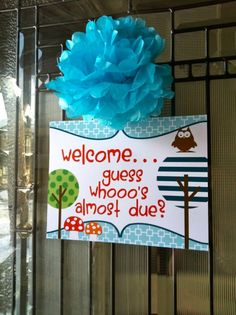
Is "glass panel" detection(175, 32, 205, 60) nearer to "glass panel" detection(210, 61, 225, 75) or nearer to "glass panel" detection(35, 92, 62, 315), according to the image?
"glass panel" detection(210, 61, 225, 75)

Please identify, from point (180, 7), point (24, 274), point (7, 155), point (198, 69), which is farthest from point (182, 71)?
point (24, 274)

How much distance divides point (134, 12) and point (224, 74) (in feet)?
0.90

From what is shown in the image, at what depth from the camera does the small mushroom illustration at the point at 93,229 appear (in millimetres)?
817

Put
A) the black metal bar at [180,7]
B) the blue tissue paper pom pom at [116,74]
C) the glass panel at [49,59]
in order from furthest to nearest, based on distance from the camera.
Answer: the glass panel at [49,59] → the black metal bar at [180,7] → the blue tissue paper pom pom at [116,74]

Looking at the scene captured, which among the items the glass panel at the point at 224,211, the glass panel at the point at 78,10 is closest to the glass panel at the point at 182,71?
the glass panel at the point at 224,211

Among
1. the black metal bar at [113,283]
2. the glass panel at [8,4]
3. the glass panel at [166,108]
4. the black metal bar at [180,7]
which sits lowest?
the black metal bar at [113,283]

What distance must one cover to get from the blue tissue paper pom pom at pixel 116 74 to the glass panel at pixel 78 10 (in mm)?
144

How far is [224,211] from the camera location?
775mm

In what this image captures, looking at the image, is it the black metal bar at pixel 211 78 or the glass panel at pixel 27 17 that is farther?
the glass panel at pixel 27 17

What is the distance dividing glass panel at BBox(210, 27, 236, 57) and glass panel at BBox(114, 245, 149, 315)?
49 centimetres

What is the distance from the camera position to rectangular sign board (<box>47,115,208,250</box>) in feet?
2.50

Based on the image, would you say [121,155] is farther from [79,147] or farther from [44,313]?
[44,313]

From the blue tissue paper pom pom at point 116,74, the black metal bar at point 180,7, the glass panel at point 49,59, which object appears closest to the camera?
the blue tissue paper pom pom at point 116,74

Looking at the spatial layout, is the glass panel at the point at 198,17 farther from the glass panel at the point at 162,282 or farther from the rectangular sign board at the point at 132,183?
the glass panel at the point at 162,282
